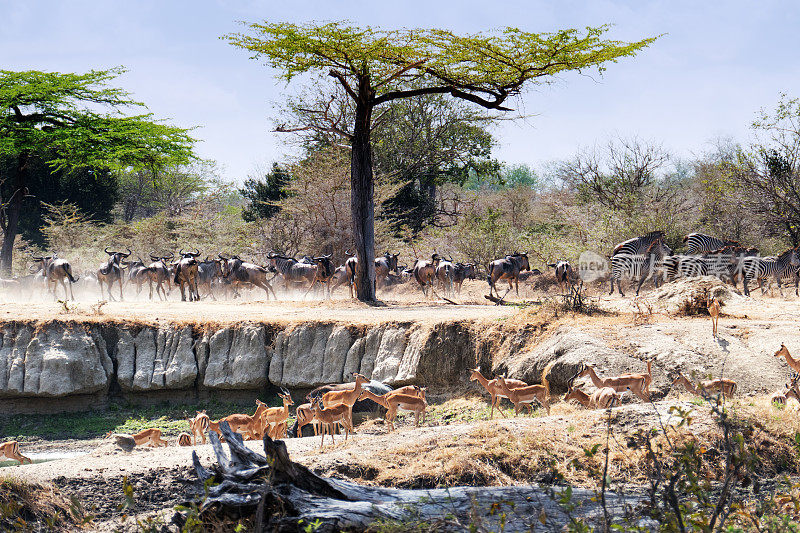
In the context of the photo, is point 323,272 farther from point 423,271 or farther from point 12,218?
point 12,218

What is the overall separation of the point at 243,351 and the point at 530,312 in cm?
664

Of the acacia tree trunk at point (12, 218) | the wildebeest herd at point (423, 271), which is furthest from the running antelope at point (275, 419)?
the acacia tree trunk at point (12, 218)

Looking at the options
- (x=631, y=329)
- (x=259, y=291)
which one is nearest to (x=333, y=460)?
(x=631, y=329)

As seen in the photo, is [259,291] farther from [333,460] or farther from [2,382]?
[333,460]

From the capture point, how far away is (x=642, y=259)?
20.8 meters

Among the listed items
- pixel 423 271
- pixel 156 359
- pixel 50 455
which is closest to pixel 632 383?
pixel 50 455

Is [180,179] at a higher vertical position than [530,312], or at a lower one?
higher

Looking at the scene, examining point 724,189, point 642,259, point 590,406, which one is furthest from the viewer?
point 724,189

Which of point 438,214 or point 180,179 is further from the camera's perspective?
point 180,179

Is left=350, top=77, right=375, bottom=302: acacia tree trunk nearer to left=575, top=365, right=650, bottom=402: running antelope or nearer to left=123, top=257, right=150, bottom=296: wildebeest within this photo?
left=123, top=257, right=150, bottom=296: wildebeest

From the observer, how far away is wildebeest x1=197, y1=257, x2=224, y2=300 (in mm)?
25422

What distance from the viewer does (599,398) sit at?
9.66m

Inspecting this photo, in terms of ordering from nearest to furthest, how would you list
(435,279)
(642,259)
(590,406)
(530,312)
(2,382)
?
(590,406), (530,312), (2,382), (642,259), (435,279)

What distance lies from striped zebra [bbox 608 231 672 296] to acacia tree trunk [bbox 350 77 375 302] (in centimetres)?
727
